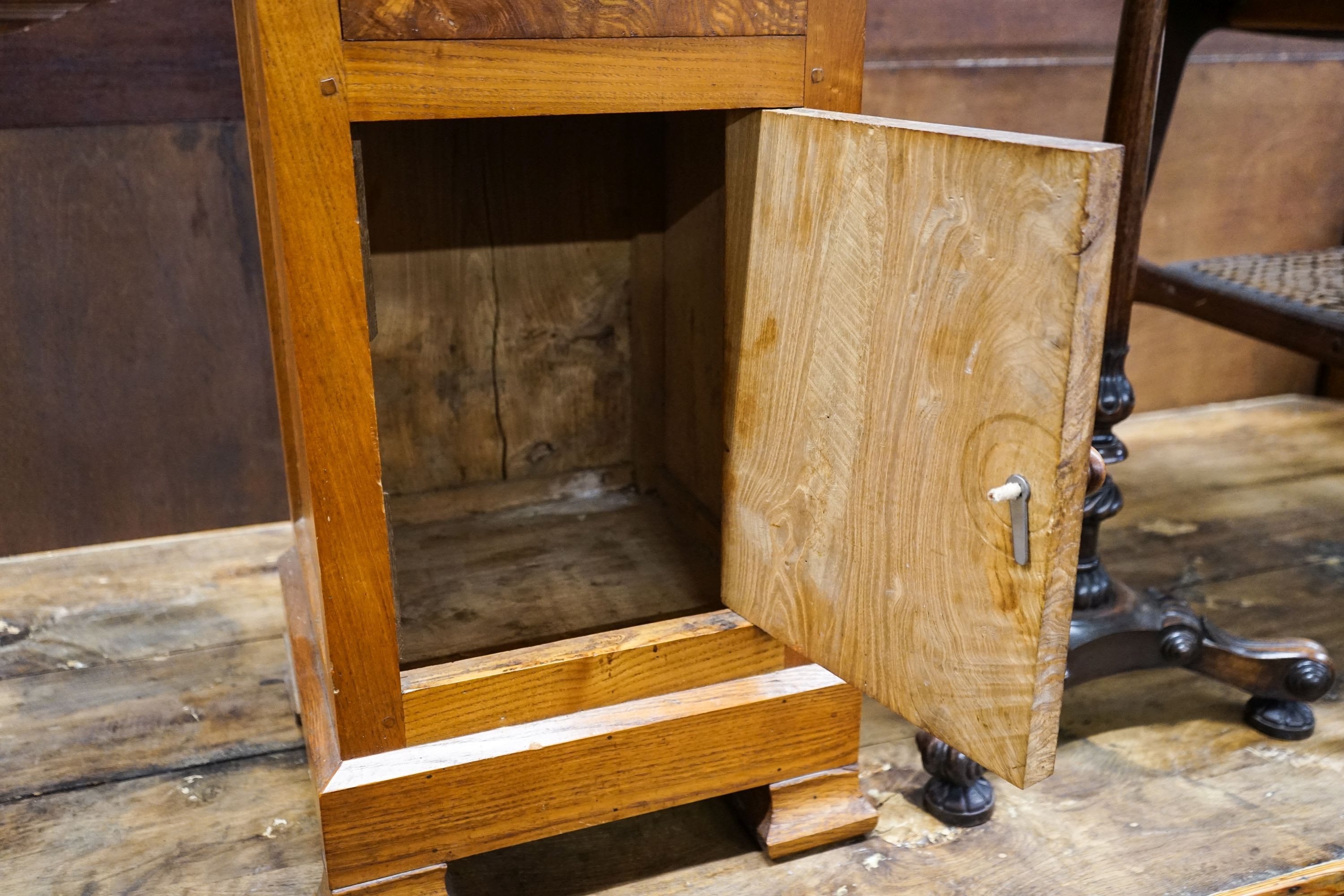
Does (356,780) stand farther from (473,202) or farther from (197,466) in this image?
(197,466)

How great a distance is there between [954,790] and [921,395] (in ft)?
1.64

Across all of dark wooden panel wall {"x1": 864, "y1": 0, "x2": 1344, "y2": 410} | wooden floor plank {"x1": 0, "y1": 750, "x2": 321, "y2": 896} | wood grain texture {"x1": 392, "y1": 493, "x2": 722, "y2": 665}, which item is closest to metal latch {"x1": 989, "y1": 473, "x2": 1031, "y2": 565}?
wood grain texture {"x1": 392, "y1": 493, "x2": 722, "y2": 665}

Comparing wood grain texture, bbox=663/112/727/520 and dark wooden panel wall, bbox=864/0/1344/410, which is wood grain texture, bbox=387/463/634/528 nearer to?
wood grain texture, bbox=663/112/727/520

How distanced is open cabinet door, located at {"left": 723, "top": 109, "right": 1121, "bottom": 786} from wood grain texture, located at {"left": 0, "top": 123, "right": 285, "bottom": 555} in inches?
34.4

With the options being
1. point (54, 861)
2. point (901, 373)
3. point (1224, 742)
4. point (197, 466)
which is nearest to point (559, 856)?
point (54, 861)

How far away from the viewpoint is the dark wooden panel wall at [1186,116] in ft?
5.72

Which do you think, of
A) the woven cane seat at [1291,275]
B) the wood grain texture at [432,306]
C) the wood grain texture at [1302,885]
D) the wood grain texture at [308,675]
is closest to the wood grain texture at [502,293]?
the wood grain texture at [432,306]

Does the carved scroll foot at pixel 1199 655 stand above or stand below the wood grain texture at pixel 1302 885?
above

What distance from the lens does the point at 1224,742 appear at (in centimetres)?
121

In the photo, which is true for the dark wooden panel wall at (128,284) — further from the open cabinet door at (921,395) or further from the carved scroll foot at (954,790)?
the carved scroll foot at (954,790)

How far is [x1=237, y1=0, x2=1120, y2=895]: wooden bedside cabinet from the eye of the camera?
2.33ft

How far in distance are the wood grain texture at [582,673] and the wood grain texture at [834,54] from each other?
1.43 ft

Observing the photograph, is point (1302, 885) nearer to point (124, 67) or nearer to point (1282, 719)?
point (1282, 719)

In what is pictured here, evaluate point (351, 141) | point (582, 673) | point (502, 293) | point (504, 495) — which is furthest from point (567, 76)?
point (504, 495)
